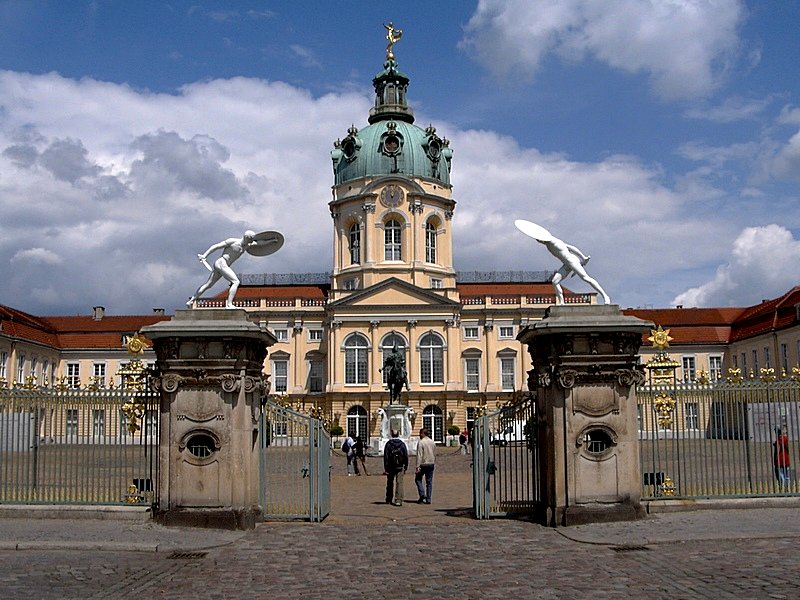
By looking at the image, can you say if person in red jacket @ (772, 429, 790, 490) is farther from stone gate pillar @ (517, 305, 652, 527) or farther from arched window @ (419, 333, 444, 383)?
arched window @ (419, 333, 444, 383)

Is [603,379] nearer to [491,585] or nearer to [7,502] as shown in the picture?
[491,585]

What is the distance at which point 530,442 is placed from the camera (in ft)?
51.9

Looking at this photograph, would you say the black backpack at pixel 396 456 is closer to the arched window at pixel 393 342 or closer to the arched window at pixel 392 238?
the arched window at pixel 393 342

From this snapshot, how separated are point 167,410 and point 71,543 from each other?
2.66 metres

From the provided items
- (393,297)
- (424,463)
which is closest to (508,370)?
(393,297)

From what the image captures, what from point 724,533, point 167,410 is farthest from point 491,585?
point 167,410

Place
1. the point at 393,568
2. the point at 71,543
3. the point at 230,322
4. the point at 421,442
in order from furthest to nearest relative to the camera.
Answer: the point at 421,442 < the point at 230,322 < the point at 71,543 < the point at 393,568

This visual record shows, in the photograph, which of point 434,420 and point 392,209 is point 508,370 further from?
point 392,209

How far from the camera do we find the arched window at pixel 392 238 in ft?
230

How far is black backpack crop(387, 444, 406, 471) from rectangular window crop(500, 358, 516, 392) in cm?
5122

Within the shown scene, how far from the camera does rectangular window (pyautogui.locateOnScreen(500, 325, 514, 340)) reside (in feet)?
229

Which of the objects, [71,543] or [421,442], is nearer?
[71,543]

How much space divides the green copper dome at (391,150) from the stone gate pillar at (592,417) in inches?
2224

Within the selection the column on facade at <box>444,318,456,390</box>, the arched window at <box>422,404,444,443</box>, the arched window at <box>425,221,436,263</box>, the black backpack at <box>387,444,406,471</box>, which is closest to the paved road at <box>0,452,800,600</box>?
the black backpack at <box>387,444,406,471</box>
